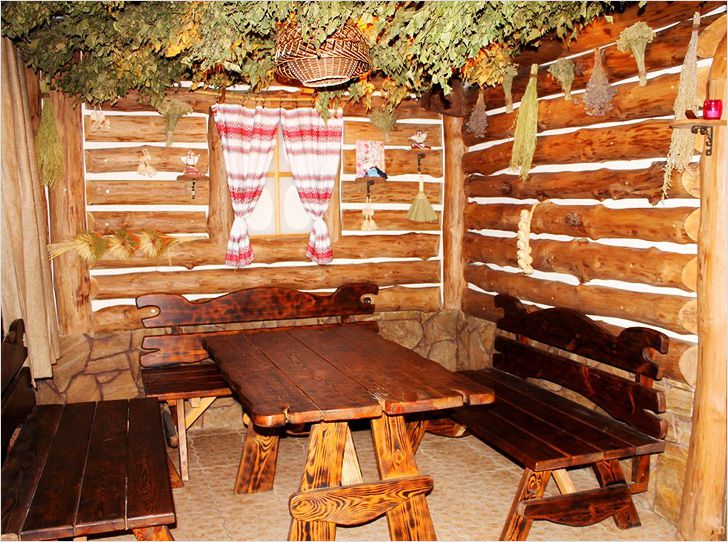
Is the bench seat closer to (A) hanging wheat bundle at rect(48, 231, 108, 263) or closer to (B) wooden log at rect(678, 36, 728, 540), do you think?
(B) wooden log at rect(678, 36, 728, 540)

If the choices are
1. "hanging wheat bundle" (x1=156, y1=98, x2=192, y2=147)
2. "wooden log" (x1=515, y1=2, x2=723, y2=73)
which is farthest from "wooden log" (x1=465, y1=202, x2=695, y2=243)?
"hanging wheat bundle" (x1=156, y1=98, x2=192, y2=147)

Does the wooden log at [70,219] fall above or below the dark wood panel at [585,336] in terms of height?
above

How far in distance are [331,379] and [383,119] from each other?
3.17 metres

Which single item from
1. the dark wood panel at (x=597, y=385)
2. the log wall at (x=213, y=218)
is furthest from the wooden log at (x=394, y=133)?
the dark wood panel at (x=597, y=385)

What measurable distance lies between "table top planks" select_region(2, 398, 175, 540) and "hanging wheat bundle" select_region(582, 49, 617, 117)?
3381 mm

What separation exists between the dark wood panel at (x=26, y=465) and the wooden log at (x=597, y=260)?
3504 millimetres

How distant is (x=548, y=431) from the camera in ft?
13.5

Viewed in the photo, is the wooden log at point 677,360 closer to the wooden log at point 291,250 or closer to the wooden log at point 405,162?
the wooden log at point 291,250

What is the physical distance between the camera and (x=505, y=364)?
17.8 ft

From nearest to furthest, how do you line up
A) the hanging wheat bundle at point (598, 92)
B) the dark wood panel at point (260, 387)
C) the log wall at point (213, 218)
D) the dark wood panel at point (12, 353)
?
1. the dark wood panel at point (260, 387)
2. the dark wood panel at point (12, 353)
3. the hanging wheat bundle at point (598, 92)
4. the log wall at point (213, 218)

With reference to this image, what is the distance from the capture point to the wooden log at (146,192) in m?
5.60

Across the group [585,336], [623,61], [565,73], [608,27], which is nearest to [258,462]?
[585,336]

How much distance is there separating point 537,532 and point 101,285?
3.83 metres

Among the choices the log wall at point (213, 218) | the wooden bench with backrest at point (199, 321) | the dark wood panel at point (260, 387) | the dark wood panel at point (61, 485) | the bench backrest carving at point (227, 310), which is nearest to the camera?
the dark wood panel at point (61, 485)
